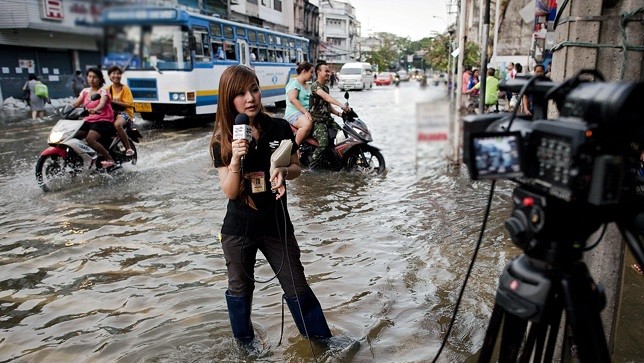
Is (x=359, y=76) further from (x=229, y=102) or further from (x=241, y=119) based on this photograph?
(x=241, y=119)

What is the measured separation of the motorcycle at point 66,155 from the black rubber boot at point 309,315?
4.90 meters

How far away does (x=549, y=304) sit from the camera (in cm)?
142

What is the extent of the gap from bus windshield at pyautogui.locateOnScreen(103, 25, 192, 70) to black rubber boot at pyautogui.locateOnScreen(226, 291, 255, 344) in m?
1.80

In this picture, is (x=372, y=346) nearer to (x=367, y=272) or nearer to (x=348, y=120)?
(x=367, y=272)

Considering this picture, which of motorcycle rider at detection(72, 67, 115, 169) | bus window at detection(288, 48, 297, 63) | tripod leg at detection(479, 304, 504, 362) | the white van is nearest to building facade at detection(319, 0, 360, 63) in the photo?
the white van

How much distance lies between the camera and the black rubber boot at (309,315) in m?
2.71

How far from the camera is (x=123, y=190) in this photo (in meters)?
6.65

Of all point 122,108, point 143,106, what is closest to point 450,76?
point 122,108

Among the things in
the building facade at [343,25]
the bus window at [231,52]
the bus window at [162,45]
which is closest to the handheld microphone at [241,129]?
the building facade at [343,25]

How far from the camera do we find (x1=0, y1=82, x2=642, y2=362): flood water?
2.90m

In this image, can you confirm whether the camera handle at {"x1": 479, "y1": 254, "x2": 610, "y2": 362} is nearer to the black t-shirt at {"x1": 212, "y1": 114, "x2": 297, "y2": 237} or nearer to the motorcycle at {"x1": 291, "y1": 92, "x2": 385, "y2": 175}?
the black t-shirt at {"x1": 212, "y1": 114, "x2": 297, "y2": 237}

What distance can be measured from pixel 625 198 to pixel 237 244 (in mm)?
1805

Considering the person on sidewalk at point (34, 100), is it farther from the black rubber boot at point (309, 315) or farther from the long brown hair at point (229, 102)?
the black rubber boot at point (309, 315)

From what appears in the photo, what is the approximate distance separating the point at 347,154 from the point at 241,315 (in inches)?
185
